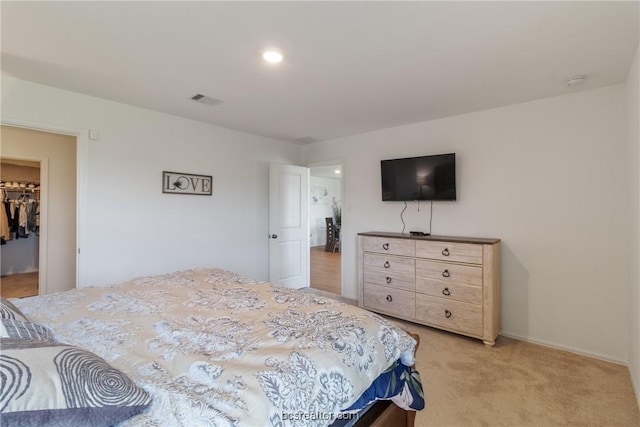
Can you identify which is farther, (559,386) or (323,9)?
(559,386)

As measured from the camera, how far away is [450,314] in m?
3.10

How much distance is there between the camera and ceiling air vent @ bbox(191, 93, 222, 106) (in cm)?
293

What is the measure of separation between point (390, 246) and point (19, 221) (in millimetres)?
6956

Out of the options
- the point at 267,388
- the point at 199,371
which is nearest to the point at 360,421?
the point at 267,388

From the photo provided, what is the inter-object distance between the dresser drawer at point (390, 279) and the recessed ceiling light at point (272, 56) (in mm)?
2551

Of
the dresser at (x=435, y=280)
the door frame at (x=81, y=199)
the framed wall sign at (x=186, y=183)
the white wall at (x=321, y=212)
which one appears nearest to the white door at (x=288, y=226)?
the framed wall sign at (x=186, y=183)

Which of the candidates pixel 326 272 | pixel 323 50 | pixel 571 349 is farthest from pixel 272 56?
pixel 326 272

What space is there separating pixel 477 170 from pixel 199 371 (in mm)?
3330

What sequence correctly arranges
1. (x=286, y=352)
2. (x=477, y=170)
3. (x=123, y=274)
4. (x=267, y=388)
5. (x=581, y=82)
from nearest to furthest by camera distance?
(x=267, y=388) < (x=286, y=352) < (x=581, y=82) < (x=123, y=274) < (x=477, y=170)

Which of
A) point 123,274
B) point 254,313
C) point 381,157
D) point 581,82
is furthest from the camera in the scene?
point 381,157

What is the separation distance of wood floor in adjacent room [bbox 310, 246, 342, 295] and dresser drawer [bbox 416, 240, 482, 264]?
1.81m

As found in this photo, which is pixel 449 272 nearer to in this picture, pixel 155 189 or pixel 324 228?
pixel 155 189

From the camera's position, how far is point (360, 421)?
138 centimetres

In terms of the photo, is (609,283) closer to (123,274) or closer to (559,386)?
(559,386)
